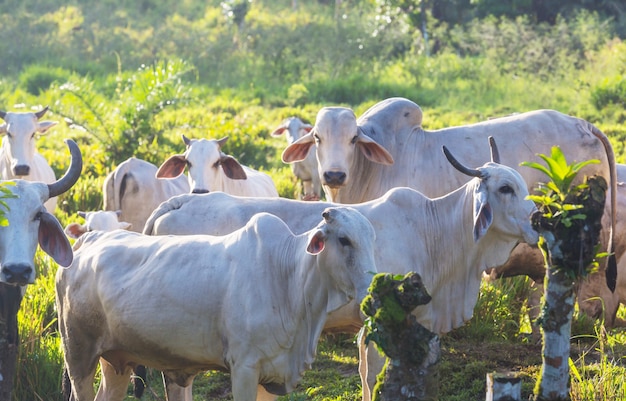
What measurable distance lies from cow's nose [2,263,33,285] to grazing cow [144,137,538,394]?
1137 mm

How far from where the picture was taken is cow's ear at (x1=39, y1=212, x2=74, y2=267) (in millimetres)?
5289

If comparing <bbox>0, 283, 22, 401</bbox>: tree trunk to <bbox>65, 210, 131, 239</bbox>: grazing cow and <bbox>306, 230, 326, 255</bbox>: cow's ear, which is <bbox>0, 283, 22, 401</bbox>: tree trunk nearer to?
<bbox>306, 230, 326, 255</bbox>: cow's ear

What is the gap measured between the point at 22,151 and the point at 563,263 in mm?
7024

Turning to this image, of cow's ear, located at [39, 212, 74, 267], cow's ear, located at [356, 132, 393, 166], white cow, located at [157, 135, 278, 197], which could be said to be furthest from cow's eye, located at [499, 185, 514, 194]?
white cow, located at [157, 135, 278, 197]

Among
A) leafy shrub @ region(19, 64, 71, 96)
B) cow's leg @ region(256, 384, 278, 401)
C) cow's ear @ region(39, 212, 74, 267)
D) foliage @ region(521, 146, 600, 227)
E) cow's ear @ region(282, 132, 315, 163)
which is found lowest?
cow's leg @ region(256, 384, 278, 401)

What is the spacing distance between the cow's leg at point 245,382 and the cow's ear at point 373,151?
2548 millimetres

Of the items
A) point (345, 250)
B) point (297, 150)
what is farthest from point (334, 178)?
point (345, 250)

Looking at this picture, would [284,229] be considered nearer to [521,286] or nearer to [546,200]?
[546,200]

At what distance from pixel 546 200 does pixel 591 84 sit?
38.4ft

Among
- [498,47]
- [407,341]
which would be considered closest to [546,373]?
[407,341]

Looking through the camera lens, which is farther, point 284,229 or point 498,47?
point 498,47

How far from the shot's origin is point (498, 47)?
17.7m

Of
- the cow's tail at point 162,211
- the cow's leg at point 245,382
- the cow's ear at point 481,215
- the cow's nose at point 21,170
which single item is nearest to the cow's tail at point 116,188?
the cow's nose at point 21,170

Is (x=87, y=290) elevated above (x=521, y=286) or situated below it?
above
